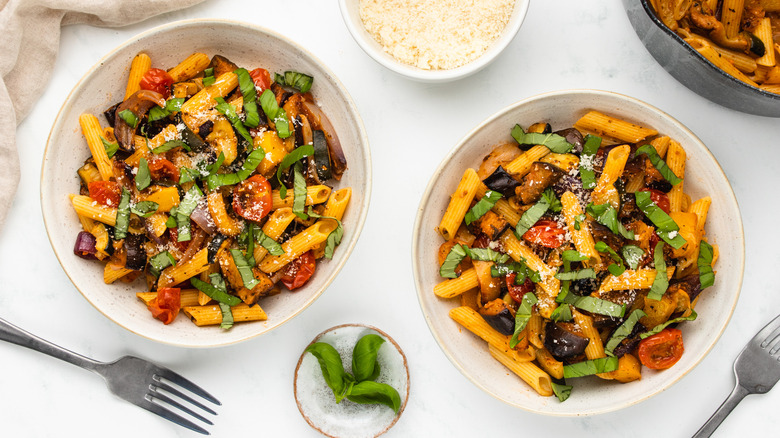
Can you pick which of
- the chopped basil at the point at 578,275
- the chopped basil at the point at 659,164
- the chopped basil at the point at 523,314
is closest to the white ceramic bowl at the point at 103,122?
the chopped basil at the point at 523,314

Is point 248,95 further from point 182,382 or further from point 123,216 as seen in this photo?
point 182,382

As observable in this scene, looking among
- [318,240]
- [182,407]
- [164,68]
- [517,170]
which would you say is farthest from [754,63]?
[182,407]

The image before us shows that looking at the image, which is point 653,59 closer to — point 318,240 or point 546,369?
point 546,369

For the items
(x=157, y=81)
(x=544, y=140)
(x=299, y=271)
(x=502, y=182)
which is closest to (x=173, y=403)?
(x=299, y=271)

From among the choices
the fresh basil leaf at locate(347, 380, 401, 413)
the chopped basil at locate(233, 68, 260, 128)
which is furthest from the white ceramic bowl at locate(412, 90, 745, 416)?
the chopped basil at locate(233, 68, 260, 128)

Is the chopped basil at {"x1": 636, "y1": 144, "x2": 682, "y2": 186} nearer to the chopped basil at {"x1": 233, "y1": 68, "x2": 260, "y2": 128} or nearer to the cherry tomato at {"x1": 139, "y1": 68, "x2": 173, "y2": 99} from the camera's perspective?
the chopped basil at {"x1": 233, "y1": 68, "x2": 260, "y2": 128}
